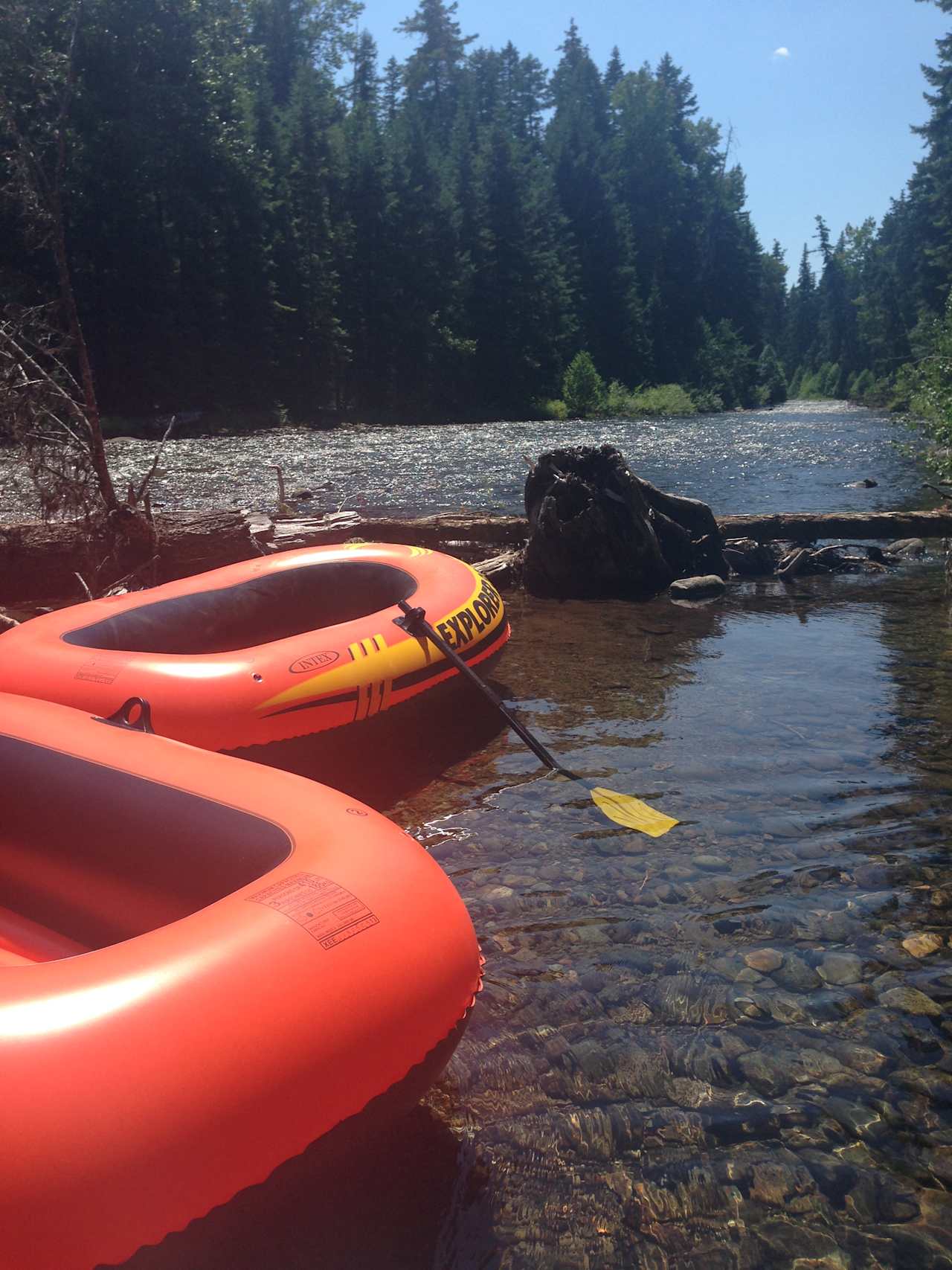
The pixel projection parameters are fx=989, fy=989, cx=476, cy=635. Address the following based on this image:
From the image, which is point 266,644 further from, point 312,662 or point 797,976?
point 797,976

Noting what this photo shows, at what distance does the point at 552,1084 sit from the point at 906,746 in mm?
2667

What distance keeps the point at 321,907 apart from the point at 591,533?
19.7 ft

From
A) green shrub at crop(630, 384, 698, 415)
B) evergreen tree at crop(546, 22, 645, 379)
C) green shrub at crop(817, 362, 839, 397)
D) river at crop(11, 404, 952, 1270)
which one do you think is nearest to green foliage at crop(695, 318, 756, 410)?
evergreen tree at crop(546, 22, 645, 379)

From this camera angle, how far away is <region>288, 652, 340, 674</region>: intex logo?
4016mm

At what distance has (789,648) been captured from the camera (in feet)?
20.1

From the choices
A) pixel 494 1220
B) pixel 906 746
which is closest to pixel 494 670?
pixel 906 746

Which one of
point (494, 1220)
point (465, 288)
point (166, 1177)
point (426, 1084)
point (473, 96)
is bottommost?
point (494, 1220)

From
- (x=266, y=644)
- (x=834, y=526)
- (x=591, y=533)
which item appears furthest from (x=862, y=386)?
(x=266, y=644)

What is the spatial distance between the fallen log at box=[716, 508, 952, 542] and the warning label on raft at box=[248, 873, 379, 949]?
7.45 meters

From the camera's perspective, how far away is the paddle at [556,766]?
3643mm

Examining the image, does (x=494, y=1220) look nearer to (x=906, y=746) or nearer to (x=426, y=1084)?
(x=426, y=1084)

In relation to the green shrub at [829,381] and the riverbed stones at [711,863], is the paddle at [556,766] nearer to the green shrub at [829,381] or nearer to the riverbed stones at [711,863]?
the riverbed stones at [711,863]

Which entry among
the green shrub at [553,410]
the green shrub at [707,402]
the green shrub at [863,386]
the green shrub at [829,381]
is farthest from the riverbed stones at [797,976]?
the green shrub at [829,381]

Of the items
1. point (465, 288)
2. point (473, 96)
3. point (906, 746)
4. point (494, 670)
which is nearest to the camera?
point (906, 746)
